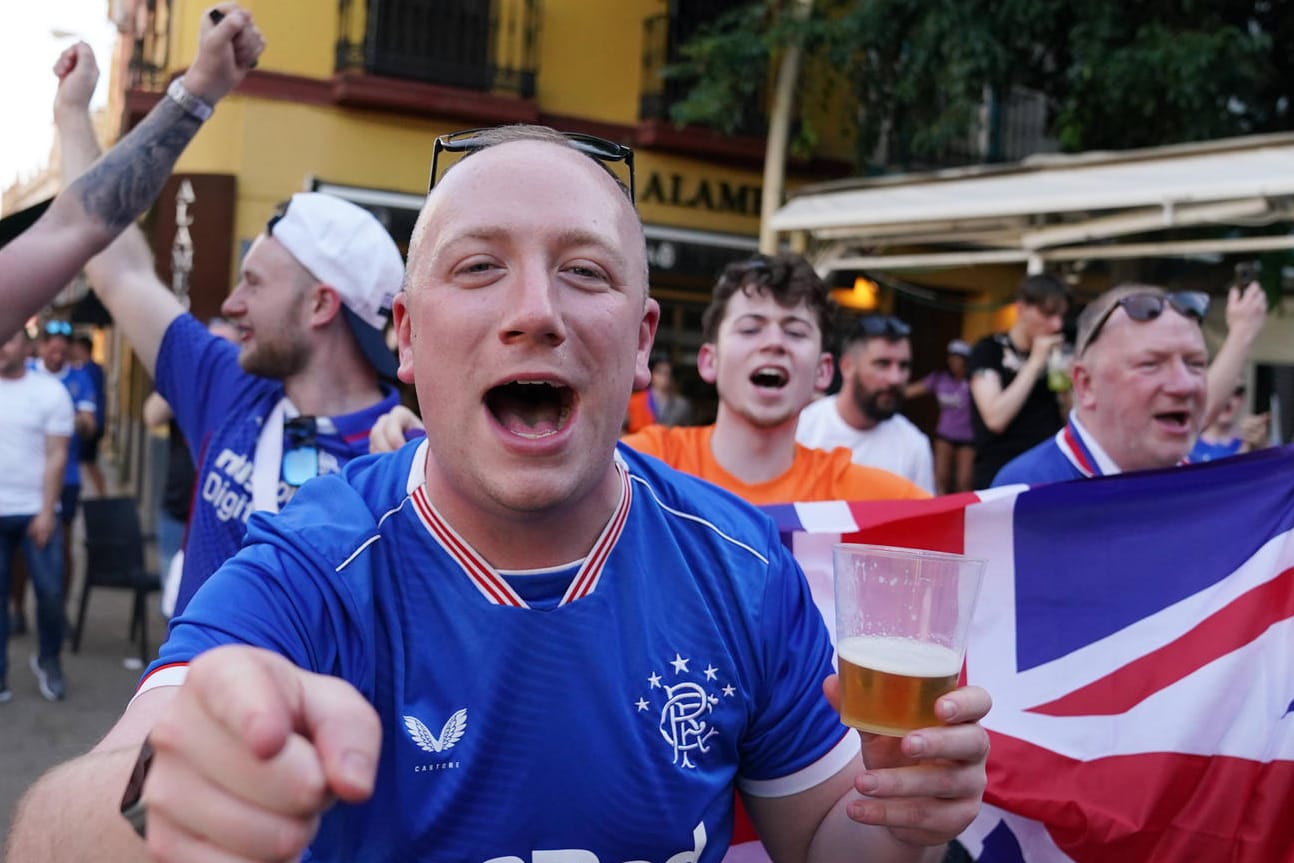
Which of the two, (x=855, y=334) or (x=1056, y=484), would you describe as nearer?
(x=1056, y=484)

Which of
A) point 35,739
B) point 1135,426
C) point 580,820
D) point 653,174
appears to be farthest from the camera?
point 653,174

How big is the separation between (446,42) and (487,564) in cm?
1315

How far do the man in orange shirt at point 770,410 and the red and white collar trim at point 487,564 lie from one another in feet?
7.12

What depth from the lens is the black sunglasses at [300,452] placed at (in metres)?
3.05

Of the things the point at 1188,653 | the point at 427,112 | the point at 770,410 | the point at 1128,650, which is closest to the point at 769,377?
the point at 770,410

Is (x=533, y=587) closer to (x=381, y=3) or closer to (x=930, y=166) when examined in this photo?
(x=381, y=3)

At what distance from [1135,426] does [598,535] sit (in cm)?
270

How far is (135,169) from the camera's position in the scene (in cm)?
289

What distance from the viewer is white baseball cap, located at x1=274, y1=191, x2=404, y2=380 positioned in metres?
3.38

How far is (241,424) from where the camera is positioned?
3.24 metres

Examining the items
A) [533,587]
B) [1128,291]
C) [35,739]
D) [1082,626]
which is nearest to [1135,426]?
[1128,291]

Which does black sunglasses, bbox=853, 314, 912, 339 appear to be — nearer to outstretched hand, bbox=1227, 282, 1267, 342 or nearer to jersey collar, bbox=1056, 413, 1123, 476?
outstretched hand, bbox=1227, 282, 1267, 342

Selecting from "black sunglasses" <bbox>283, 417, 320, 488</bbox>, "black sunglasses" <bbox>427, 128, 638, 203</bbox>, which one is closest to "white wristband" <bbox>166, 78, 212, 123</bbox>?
"black sunglasses" <bbox>283, 417, 320, 488</bbox>

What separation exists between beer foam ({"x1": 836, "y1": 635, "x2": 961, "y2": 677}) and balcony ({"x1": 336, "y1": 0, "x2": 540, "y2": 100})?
12873 mm
